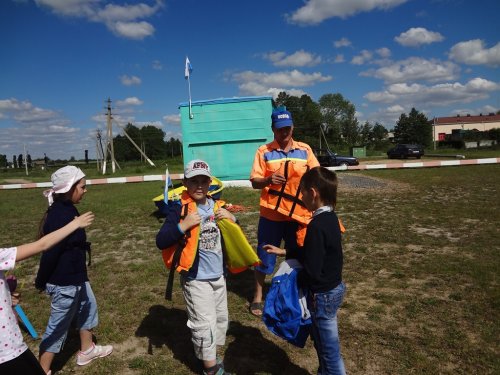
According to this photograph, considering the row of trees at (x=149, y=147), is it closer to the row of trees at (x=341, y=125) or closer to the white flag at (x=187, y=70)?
the row of trees at (x=341, y=125)

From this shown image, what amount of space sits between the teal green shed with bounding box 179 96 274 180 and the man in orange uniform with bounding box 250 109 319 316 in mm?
10042

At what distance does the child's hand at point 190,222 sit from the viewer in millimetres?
2770

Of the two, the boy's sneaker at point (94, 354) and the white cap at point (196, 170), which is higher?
the white cap at point (196, 170)

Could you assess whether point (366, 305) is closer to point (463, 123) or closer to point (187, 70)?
point (187, 70)

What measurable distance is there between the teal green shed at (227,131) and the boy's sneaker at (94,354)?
10.9 m

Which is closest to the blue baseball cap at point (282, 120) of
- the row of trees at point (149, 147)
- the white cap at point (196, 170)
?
the white cap at point (196, 170)

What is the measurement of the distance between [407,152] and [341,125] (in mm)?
61686

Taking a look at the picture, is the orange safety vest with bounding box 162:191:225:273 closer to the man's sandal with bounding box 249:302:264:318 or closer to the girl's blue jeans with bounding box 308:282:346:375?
the girl's blue jeans with bounding box 308:282:346:375

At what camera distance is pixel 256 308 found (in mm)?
4281

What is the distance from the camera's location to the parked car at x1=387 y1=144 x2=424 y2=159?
33250 mm

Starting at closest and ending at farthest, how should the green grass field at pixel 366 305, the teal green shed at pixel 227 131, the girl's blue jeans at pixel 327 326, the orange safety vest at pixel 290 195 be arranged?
1. the girl's blue jeans at pixel 327 326
2. the green grass field at pixel 366 305
3. the orange safety vest at pixel 290 195
4. the teal green shed at pixel 227 131

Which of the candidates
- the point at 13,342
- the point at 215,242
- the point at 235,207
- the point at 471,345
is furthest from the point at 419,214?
the point at 13,342

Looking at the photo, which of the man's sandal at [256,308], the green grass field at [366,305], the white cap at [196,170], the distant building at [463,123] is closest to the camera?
the white cap at [196,170]

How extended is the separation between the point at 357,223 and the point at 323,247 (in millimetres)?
6087
